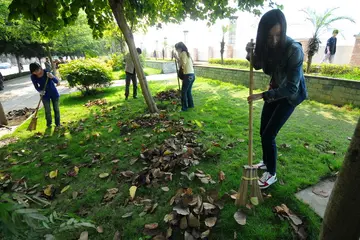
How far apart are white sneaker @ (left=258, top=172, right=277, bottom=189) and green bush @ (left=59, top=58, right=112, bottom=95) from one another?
27.7 ft

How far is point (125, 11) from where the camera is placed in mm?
5789

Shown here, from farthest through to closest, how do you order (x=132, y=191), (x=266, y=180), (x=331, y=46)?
(x=331, y=46)
(x=132, y=191)
(x=266, y=180)

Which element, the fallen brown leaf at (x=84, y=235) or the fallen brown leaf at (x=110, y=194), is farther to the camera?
the fallen brown leaf at (x=110, y=194)

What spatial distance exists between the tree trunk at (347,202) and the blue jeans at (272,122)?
111 cm

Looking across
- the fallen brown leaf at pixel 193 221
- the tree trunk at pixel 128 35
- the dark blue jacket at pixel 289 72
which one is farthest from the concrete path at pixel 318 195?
the tree trunk at pixel 128 35

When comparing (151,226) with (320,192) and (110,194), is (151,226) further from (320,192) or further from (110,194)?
(320,192)

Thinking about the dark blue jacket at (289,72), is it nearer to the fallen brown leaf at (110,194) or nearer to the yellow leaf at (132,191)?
the yellow leaf at (132,191)

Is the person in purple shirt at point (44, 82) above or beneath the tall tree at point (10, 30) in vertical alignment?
beneath

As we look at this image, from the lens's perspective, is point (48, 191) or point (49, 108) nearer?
point (48, 191)

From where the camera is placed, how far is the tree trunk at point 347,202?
1.10 m

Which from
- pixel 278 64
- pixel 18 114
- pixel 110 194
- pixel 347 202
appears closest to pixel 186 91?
pixel 110 194

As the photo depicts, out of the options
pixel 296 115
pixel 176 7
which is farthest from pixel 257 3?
pixel 296 115

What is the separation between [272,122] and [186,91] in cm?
377

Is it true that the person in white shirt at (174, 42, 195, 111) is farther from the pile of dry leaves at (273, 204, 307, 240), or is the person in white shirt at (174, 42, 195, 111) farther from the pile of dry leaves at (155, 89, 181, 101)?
the pile of dry leaves at (273, 204, 307, 240)
